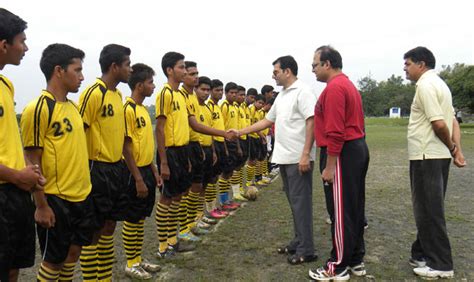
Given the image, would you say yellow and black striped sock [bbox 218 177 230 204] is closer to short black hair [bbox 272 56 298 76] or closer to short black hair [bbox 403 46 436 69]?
short black hair [bbox 272 56 298 76]

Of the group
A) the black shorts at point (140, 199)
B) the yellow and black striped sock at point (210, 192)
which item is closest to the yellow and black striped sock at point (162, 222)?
the black shorts at point (140, 199)

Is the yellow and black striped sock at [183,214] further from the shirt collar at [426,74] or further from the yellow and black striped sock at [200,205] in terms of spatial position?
the shirt collar at [426,74]

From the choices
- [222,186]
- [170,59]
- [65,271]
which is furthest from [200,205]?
[65,271]

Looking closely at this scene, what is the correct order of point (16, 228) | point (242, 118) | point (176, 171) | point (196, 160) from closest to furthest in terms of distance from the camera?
point (16, 228), point (176, 171), point (196, 160), point (242, 118)

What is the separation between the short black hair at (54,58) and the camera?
9.67ft

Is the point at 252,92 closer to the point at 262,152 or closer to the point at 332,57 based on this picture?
the point at 262,152

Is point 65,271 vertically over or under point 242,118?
under

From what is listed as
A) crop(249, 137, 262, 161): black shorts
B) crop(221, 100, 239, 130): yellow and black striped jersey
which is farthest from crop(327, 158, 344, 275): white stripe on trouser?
crop(249, 137, 262, 161): black shorts

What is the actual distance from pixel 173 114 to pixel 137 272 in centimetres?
198

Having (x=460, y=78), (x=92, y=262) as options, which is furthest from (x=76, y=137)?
(x=460, y=78)

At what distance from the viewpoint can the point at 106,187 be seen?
345cm

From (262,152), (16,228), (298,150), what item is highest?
(298,150)

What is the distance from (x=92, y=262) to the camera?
3.41 m

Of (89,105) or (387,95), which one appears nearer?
(89,105)
